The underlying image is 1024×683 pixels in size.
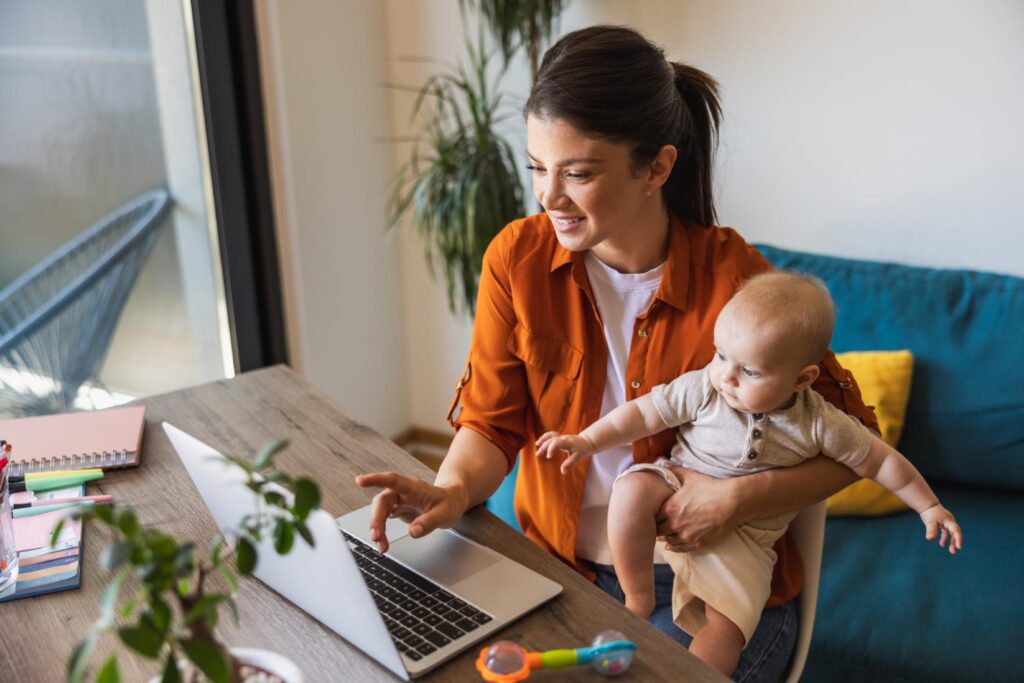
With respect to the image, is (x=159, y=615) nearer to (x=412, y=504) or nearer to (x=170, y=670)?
(x=170, y=670)

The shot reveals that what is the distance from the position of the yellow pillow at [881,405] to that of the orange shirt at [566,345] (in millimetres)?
657

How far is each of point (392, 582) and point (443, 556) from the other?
8 cm

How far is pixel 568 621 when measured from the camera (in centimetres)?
99

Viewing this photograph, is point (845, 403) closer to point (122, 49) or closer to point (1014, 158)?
point (1014, 158)

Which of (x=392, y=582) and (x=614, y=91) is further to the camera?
(x=614, y=91)

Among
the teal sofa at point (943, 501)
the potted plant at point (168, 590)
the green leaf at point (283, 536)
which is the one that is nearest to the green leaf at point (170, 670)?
the potted plant at point (168, 590)

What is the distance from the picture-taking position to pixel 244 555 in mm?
669

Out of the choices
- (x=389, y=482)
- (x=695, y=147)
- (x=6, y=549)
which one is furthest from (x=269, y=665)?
(x=695, y=147)

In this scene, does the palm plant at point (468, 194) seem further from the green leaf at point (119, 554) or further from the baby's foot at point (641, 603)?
the green leaf at point (119, 554)

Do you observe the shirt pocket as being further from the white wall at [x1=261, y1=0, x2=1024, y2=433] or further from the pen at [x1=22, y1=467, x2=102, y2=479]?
the white wall at [x1=261, y1=0, x2=1024, y2=433]

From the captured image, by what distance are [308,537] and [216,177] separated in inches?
80.8

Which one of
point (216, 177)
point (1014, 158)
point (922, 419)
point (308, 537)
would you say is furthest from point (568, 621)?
point (216, 177)

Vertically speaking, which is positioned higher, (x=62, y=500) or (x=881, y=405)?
(x=62, y=500)

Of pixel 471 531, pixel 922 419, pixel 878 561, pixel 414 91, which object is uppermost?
pixel 414 91
